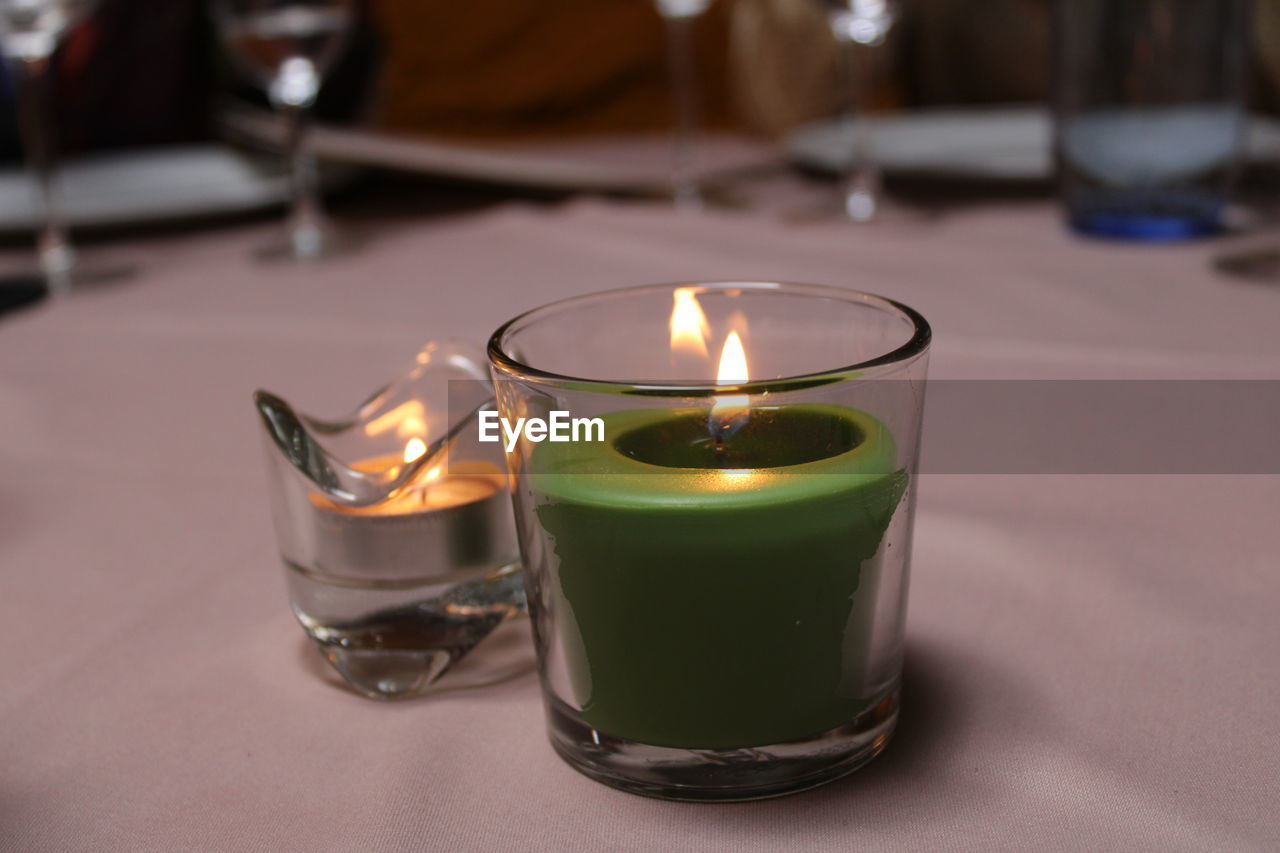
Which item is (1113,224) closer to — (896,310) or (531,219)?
(531,219)

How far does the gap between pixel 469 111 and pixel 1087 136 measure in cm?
122

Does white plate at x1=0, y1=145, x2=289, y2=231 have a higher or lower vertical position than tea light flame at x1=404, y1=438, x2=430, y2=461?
lower

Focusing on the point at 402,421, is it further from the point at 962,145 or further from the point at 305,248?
the point at 962,145

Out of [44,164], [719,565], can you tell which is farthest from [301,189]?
[719,565]

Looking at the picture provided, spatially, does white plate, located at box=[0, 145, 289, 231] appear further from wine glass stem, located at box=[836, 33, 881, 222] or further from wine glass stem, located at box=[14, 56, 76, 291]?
wine glass stem, located at box=[836, 33, 881, 222]

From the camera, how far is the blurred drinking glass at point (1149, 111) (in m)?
0.67

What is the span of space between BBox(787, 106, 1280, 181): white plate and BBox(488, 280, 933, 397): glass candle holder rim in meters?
0.59

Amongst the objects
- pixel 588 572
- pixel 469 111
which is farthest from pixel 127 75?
pixel 588 572

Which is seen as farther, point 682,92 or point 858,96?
point 682,92

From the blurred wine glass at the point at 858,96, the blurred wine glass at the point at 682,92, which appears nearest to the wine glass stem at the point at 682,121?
the blurred wine glass at the point at 682,92

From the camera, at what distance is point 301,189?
0.84m

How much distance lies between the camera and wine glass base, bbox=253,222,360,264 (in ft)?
2.62

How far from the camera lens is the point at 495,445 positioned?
28 centimetres

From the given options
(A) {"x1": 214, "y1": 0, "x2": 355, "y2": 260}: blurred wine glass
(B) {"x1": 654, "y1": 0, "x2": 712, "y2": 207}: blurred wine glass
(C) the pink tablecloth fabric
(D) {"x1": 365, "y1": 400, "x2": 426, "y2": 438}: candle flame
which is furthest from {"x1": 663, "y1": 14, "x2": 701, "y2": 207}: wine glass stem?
(D) {"x1": 365, "y1": 400, "x2": 426, "y2": 438}: candle flame
